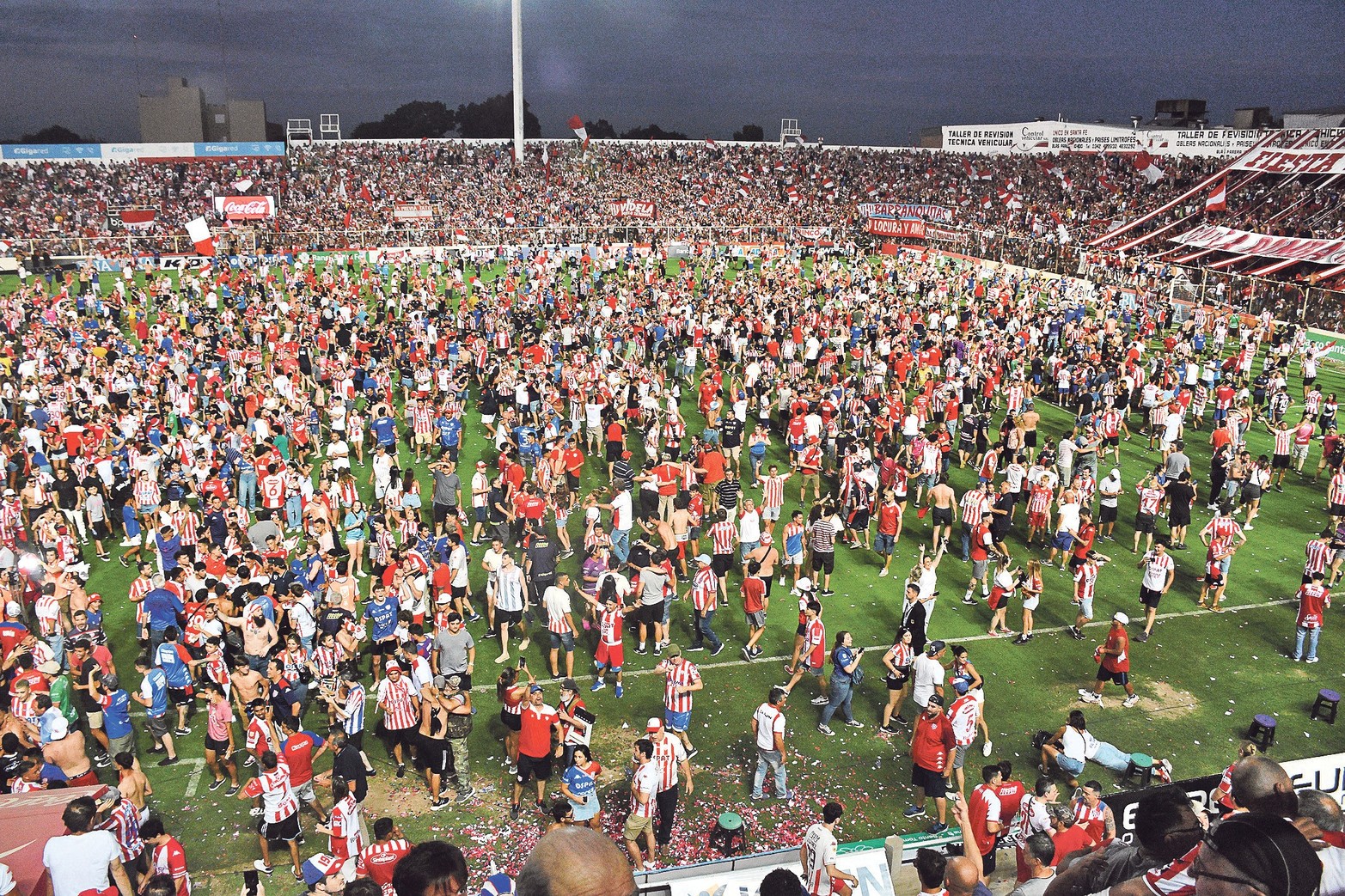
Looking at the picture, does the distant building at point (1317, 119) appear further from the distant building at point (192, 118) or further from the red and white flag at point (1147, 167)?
the distant building at point (192, 118)

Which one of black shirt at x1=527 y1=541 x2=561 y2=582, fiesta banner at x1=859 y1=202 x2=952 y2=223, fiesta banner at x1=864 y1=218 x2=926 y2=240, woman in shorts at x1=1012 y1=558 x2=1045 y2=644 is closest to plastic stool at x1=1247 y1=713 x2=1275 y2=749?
woman in shorts at x1=1012 y1=558 x2=1045 y2=644

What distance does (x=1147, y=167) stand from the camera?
2093 inches

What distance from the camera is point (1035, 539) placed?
50.5ft

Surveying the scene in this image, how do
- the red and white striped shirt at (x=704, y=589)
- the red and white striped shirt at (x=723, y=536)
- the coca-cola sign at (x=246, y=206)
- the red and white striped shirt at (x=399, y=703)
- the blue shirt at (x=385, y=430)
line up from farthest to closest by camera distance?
1. the coca-cola sign at (x=246, y=206)
2. the blue shirt at (x=385, y=430)
3. the red and white striped shirt at (x=723, y=536)
4. the red and white striped shirt at (x=704, y=589)
5. the red and white striped shirt at (x=399, y=703)

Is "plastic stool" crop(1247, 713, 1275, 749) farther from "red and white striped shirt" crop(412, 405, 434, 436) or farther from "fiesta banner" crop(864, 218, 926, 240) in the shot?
"fiesta banner" crop(864, 218, 926, 240)

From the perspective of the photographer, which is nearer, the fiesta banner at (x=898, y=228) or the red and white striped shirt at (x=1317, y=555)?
the red and white striped shirt at (x=1317, y=555)

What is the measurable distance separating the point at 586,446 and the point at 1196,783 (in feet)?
44.6

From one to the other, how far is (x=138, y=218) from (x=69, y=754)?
45178 mm

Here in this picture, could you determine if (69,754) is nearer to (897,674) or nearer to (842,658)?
(842,658)

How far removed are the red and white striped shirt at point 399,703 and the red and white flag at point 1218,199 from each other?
45.9m

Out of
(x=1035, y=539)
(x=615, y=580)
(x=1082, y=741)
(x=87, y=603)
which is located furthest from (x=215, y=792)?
(x=1035, y=539)

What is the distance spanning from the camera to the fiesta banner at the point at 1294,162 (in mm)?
42125

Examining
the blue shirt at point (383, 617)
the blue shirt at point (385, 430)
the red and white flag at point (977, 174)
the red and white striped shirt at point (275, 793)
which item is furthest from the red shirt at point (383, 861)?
the red and white flag at point (977, 174)

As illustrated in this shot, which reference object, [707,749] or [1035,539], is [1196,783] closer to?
[707,749]
